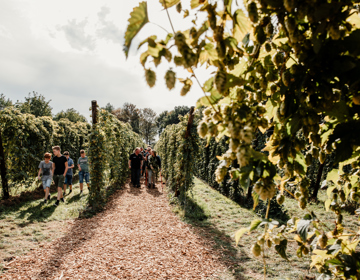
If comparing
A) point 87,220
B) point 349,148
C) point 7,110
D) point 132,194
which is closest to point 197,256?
point 87,220

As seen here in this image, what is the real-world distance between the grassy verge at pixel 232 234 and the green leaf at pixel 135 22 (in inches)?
124

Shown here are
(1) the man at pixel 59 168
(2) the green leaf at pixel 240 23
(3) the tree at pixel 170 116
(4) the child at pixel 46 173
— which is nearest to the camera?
(2) the green leaf at pixel 240 23

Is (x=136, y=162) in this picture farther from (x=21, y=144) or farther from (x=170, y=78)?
(x=170, y=78)

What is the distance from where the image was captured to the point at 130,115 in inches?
1843

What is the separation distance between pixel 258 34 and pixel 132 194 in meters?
8.80

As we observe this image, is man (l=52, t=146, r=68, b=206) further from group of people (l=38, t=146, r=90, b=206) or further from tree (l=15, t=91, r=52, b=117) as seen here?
tree (l=15, t=91, r=52, b=117)

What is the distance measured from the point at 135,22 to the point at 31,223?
6.19 m

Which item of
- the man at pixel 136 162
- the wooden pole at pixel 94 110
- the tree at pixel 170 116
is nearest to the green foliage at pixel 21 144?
the wooden pole at pixel 94 110

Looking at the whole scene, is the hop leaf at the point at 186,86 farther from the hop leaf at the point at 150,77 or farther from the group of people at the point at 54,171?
the group of people at the point at 54,171

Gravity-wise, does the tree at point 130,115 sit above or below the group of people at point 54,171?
above

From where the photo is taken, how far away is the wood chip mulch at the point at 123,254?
11.1ft

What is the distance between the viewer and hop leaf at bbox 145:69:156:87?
667 millimetres

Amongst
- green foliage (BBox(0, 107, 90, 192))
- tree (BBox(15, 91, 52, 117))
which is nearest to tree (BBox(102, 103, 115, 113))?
tree (BBox(15, 91, 52, 117))

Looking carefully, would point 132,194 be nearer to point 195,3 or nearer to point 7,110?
point 7,110
